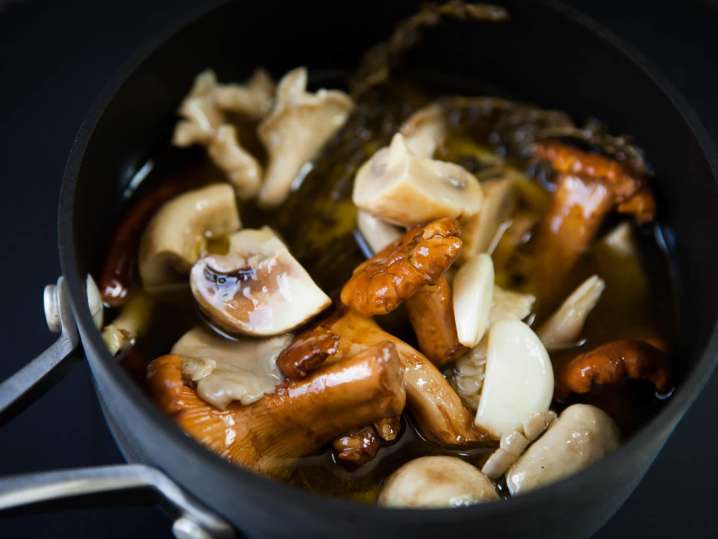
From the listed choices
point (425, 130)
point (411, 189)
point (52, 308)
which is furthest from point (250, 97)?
point (52, 308)

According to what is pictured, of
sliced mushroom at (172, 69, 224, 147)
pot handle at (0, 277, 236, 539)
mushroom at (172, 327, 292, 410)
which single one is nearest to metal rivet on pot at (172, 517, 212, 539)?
pot handle at (0, 277, 236, 539)

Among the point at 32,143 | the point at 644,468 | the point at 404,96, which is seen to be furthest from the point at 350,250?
the point at 32,143

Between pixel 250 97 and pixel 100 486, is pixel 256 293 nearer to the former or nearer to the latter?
pixel 100 486

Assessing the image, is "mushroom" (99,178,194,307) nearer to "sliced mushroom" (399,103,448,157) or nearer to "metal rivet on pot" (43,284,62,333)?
"metal rivet on pot" (43,284,62,333)

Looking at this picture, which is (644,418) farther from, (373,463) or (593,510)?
(373,463)

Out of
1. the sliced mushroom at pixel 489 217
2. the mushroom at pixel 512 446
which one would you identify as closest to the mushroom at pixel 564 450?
the mushroom at pixel 512 446
